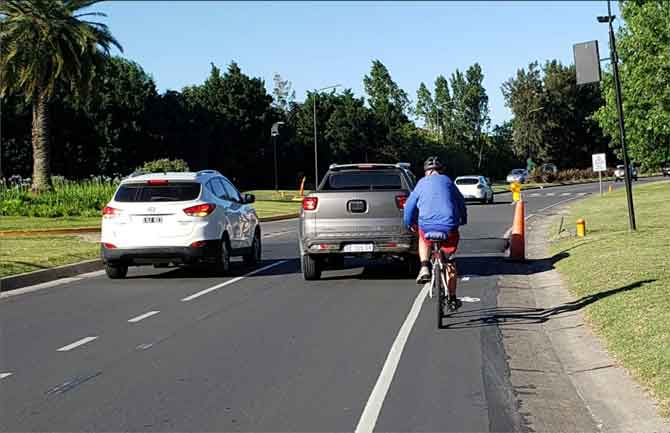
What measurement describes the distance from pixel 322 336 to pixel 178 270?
8327 mm

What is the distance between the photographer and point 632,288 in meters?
12.0

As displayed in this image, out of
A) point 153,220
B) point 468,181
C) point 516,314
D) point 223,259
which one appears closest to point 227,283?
point 223,259

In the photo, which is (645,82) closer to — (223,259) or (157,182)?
(223,259)

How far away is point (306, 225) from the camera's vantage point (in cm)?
1478

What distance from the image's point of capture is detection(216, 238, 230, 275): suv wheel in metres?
16.0

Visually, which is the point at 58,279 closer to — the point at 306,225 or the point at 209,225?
the point at 209,225

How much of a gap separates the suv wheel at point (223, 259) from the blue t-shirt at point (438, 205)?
590 cm

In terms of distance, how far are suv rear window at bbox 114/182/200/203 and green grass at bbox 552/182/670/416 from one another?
6.34 metres

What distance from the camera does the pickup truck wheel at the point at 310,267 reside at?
49.6 ft

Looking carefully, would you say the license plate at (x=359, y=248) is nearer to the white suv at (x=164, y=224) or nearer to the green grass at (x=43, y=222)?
the white suv at (x=164, y=224)

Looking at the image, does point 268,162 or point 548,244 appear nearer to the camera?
point 548,244

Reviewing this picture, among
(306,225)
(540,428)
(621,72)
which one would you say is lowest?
(540,428)

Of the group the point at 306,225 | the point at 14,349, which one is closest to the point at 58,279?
the point at 306,225

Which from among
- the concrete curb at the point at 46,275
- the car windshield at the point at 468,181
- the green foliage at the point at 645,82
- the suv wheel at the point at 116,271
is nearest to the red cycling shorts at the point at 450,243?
the suv wheel at the point at 116,271
